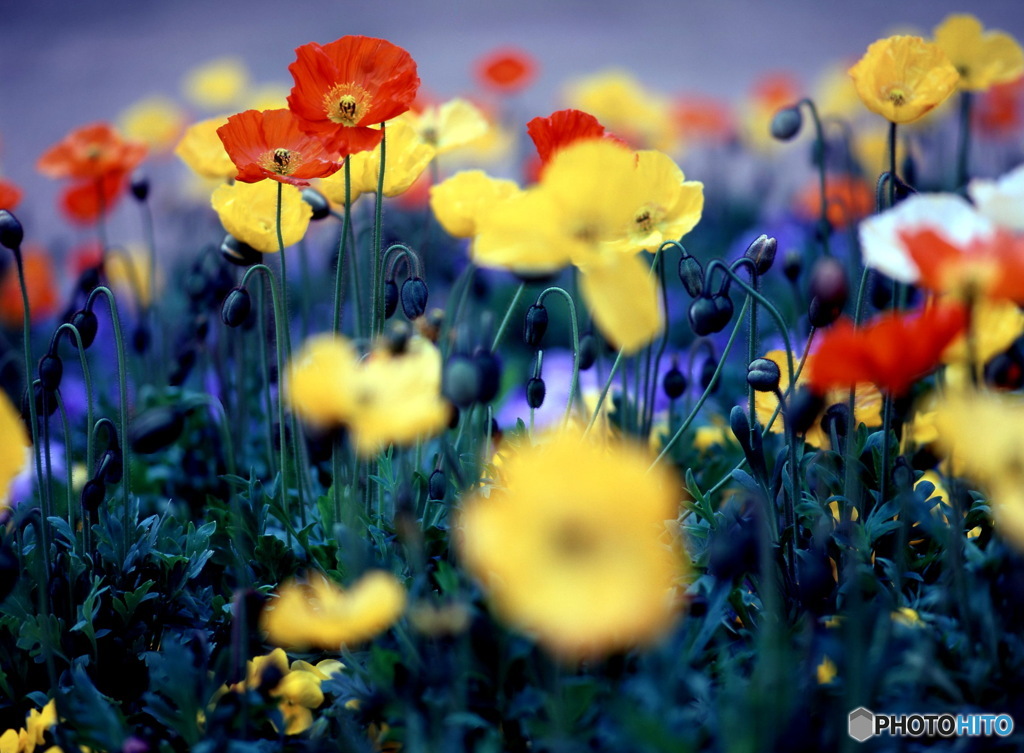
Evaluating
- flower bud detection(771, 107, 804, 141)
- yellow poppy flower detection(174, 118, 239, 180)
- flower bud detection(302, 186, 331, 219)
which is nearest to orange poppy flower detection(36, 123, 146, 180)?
yellow poppy flower detection(174, 118, 239, 180)

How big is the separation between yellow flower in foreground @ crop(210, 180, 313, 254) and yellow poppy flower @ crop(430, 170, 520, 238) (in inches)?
7.5

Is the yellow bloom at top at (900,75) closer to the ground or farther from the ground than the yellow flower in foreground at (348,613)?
farther from the ground

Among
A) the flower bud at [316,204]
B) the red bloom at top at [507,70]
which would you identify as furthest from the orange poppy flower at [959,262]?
the red bloom at top at [507,70]

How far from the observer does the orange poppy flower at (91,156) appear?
5.75ft

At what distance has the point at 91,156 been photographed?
176 centimetres

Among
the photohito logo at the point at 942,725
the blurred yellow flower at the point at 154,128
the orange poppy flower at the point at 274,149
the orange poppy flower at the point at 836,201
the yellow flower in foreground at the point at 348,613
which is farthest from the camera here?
the blurred yellow flower at the point at 154,128

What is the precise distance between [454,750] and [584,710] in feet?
0.45

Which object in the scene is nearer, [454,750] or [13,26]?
[454,750]

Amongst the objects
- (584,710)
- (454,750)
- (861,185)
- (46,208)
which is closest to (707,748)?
(584,710)

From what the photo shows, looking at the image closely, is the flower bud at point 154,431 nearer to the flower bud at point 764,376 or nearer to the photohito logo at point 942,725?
the flower bud at point 764,376

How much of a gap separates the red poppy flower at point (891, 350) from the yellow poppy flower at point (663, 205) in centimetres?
43

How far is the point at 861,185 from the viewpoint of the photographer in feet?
9.14

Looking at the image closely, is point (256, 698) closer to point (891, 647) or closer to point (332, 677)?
point (332, 677)

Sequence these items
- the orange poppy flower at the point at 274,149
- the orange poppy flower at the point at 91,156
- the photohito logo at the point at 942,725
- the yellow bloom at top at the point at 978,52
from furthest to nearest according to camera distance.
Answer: the orange poppy flower at the point at 91,156
the yellow bloom at top at the point at 978,52
the orange poppy flower at the point at 274,149
the photohito logo at the point at 942,725
